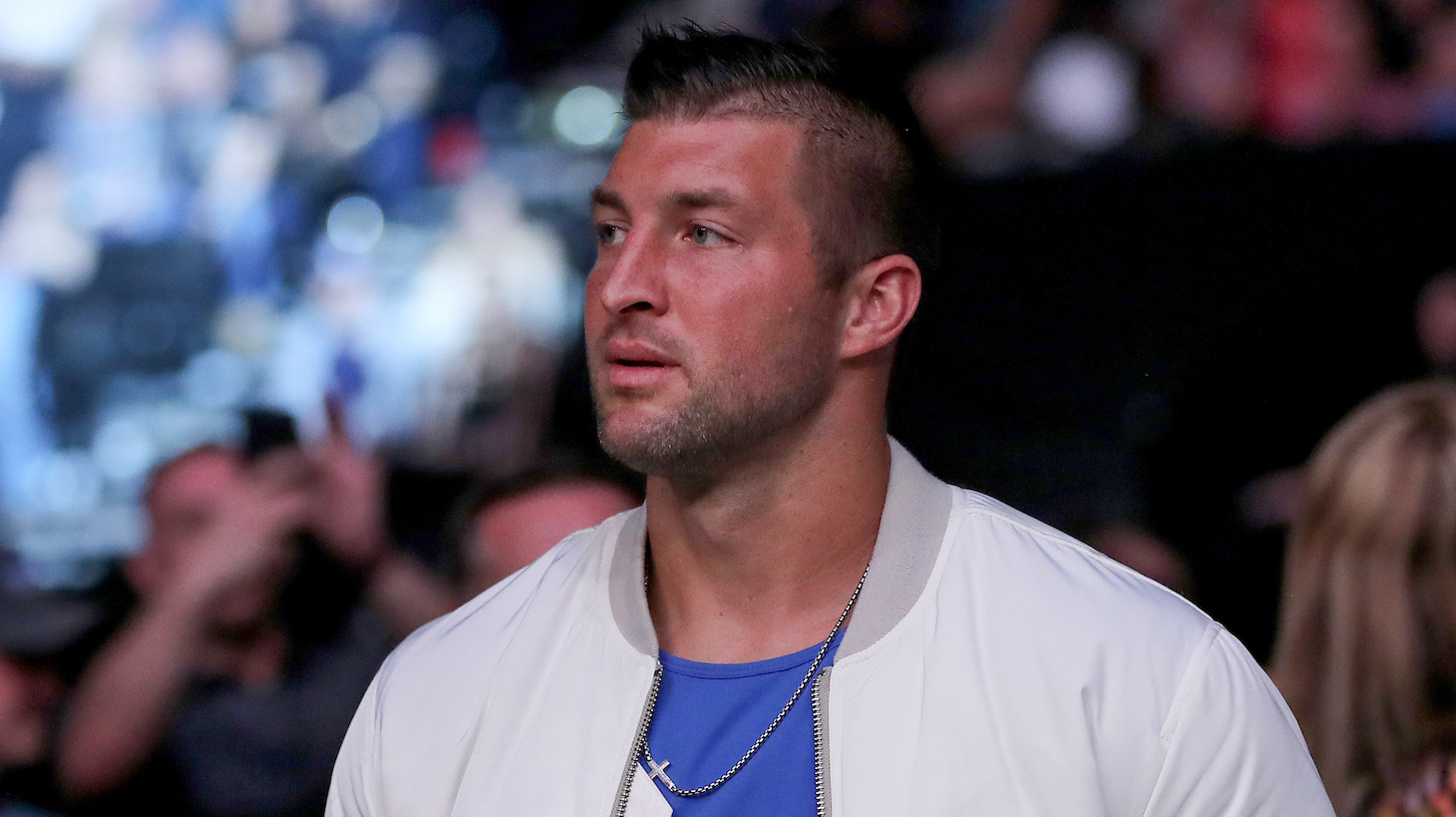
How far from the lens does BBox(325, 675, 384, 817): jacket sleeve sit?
168 cm

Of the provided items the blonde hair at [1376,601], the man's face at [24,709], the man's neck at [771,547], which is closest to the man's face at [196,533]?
the man's face at [24,709]

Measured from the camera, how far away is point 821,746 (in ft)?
→ 5.02

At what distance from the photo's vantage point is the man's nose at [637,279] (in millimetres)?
1636

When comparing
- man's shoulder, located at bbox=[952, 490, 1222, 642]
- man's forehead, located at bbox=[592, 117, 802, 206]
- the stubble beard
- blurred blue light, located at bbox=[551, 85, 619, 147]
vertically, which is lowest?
man's shoulder, located at bbox=[952, 490, 1222, 642]

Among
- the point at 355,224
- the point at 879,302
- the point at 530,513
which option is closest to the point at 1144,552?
the point at 530,513

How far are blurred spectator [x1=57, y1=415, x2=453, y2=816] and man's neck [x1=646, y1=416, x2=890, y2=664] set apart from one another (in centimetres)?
164

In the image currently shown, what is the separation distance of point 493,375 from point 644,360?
82.8 inches

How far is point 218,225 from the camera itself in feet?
12.0

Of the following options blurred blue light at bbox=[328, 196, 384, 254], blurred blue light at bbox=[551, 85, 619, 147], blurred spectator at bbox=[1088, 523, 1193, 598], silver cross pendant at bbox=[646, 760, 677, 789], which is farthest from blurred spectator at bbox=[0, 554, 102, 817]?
blurred spectator at bbox=[1088, 523, 1193, 598]

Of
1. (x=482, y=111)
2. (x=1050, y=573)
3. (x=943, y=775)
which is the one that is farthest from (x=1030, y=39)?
(x=943, y=775)

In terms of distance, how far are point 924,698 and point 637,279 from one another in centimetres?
62

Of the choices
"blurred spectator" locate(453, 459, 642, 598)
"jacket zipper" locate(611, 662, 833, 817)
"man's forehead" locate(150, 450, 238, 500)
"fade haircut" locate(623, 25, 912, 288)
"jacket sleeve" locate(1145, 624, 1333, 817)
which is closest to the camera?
"jacket sleeve" locate(1145, 624, 1333, 817)

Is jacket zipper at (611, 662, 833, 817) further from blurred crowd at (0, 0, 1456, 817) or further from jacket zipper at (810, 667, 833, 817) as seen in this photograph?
blurred crowd at (0, 0, 1456, 817)

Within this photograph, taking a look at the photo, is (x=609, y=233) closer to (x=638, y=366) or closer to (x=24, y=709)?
(x=638, y=366)
